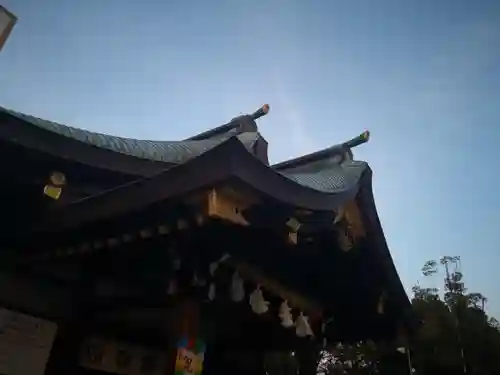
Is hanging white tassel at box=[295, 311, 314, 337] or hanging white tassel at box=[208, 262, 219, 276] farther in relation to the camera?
hanging white tassel at box=[295, 311, 314, 337]

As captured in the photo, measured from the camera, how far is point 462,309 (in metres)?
28.5

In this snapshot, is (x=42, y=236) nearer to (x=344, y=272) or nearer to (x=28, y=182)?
(x=28, y=182)

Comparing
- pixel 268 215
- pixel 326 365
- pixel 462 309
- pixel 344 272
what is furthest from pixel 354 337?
pixel 326 365

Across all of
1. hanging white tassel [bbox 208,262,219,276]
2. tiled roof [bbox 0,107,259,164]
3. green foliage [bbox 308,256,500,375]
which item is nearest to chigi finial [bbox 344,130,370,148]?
tiled roof [bbox 0,107,259,164]

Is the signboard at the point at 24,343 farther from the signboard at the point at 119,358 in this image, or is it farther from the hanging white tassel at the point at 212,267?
the hanging white tassel at the point at 212,267

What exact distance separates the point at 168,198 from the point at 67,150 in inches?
53.7

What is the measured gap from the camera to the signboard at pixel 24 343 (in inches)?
157

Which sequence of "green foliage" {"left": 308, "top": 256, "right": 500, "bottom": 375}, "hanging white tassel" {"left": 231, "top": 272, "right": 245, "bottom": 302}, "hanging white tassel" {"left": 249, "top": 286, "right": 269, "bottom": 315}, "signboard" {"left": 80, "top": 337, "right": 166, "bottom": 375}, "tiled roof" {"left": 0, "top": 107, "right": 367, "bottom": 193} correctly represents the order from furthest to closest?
"green foliage" {"left": 308, "top": 256, "right": 500, "bottom": 375}
"signboard" {"left": 80, "top": 337, "right": 166, "bottom": 375}
"tiled roof" {"left": 0, "top": 107, "right": 367, "bottom": 193}
"hanging white tassel" {"left": 249, "top": 286, "right": 269, "bottom": 315}
"hanging white tassel" {"left": 231, "top": 272, "right": 245, "bottom": 302}

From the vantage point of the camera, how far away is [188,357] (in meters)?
3.57

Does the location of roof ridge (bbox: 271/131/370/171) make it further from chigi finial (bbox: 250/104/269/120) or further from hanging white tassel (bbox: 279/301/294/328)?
hanging white tassel (bbox: 279/301/294/328)

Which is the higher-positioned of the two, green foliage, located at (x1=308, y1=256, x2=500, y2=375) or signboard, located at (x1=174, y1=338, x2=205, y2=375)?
green foliage, located at (x1=308, y1=256, x2=500, y2=375)

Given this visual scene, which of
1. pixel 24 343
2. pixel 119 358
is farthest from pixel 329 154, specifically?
pixel 24 343

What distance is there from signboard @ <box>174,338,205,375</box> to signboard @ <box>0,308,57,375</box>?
62.9 inches

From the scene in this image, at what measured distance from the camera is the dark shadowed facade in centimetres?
327
